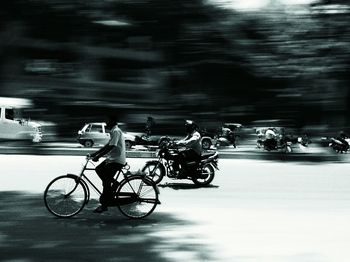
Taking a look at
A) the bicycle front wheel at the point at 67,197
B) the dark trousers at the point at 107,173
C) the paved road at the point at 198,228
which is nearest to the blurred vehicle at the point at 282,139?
the paved road at the point at 198,228

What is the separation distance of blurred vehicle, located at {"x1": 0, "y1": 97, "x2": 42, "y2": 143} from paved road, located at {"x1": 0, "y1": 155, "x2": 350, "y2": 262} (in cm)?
67

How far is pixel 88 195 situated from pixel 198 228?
160 centimetres

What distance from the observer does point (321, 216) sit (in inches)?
271

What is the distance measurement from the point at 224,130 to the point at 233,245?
3.68 m

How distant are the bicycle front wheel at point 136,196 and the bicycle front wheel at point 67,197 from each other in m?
0.51

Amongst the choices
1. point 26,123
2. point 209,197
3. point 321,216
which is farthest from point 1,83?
point 209,197

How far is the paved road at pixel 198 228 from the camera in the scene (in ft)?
15.3

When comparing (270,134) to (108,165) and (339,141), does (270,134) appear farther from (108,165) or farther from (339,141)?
(108,165)

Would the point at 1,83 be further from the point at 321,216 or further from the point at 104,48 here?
the point at 321,216

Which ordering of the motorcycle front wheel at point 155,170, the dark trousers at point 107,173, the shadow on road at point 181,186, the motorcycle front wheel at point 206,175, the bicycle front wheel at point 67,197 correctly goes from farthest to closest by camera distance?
the motorcycle front wheel at point 155,170
the motorcycle front wheel at point 206,175
the shadow on road at point 181,186
the bicycle front wheel at point 67,197
the dark trousers at point 107,173

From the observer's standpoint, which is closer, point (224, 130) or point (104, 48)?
point (224, 130)

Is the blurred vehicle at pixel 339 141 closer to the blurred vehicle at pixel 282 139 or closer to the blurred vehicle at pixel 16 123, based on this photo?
the blurred vehicle at pixel 282 139

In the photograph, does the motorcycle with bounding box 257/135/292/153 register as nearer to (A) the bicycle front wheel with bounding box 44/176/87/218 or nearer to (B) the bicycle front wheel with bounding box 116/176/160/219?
(B) the bicycle front wheel with bounding box 116/176/160/219

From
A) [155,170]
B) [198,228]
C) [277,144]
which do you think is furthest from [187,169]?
[277,144]
